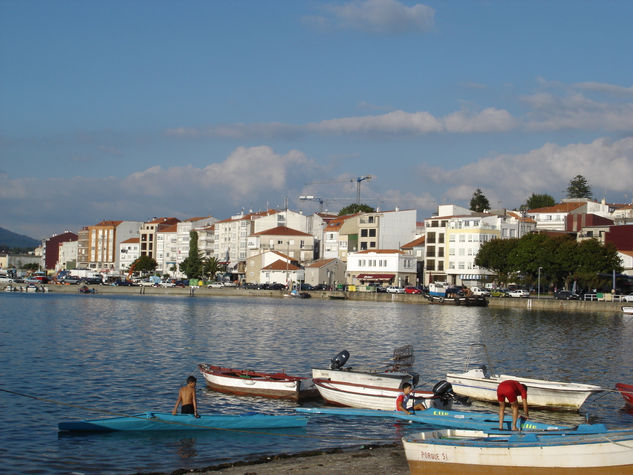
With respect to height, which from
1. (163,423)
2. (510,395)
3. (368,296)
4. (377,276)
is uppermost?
(377,276)

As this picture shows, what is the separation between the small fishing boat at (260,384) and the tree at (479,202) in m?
153

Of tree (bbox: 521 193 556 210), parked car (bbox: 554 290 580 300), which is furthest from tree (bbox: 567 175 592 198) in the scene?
parked car (bbox: 554 290 580 300)

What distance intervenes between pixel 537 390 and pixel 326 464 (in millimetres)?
12302

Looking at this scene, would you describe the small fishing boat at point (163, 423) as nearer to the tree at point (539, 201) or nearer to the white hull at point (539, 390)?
the white hull at point (539, 390)

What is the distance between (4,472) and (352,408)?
11.6m

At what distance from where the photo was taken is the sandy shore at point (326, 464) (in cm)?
1814

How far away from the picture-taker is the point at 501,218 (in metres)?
131

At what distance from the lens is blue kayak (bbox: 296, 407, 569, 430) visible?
2091cm

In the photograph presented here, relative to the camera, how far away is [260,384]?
29156mm

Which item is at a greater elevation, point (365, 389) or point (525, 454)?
point (525, 454)

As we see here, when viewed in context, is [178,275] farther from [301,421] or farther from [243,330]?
[301,421]

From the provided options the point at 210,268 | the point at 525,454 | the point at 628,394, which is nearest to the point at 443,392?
the point at 628,394

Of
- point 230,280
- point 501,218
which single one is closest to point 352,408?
point 501,218

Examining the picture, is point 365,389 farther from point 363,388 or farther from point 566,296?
point 566,296
